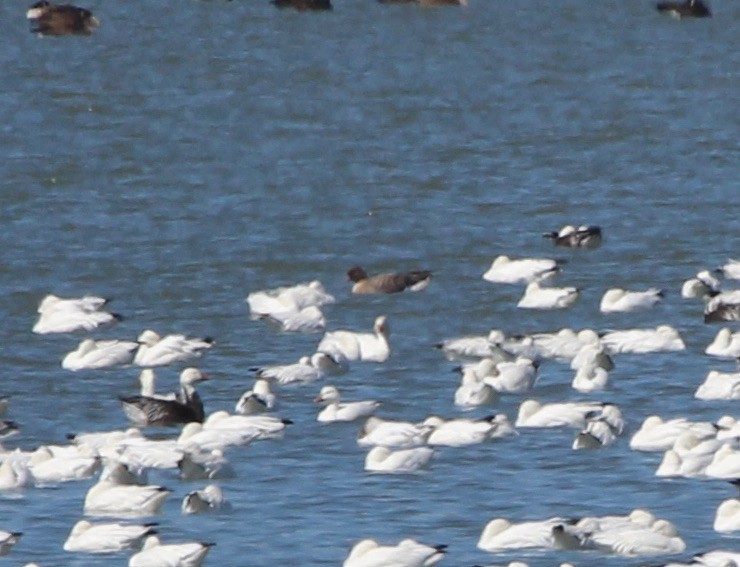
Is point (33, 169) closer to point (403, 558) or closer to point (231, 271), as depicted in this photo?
point (231, 271)

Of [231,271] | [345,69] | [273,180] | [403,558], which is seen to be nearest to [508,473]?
[403,558]

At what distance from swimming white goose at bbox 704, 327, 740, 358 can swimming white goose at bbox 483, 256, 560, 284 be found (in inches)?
147

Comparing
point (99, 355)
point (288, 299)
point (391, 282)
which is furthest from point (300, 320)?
point (99, 355)

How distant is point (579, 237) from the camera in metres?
30.1

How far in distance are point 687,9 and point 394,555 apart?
119 feet

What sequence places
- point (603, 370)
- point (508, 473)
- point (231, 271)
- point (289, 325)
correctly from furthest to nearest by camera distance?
point (231, 271), point (289, 325), point (603, 370), point (508, 473)

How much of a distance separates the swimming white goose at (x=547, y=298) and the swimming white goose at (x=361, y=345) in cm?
259

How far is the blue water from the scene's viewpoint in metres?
20.1

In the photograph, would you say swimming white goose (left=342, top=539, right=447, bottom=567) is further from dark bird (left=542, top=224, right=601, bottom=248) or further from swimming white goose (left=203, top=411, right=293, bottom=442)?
dark bird (left=542, top=224, right=601, bottom=248)

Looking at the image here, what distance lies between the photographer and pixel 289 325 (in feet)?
86.4

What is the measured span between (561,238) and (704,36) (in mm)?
21513

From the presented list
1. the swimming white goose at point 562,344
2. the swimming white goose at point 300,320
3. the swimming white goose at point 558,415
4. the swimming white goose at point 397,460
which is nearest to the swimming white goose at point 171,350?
the swimming white goose at point 300,320

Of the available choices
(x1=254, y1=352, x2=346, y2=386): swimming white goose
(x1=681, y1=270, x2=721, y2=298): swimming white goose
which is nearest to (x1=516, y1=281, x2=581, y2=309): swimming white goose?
(x1=681, y1=270, x2=721, y2=298): swimming white goose

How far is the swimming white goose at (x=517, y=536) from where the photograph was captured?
18.2 metres
